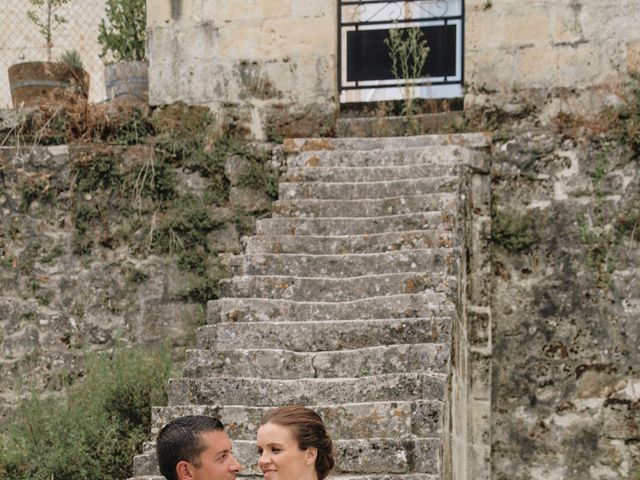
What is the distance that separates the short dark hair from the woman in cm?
23

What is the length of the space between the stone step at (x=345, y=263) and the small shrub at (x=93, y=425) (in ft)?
3.54

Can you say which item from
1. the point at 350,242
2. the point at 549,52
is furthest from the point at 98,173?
the point at 549,52

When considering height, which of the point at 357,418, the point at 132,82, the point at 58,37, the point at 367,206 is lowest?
the point at 357,418

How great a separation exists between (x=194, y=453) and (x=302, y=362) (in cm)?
211

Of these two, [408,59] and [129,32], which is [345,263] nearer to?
[408,59]

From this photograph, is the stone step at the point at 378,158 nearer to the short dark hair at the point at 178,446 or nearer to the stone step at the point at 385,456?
the stone step at the point at 385,456

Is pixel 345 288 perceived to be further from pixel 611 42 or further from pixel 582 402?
pixel 611 42

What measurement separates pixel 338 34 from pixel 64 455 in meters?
3.68

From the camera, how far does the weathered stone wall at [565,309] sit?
8445mm

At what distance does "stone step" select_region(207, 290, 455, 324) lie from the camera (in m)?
7.13

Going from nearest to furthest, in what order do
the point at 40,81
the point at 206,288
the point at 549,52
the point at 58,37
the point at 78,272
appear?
the point at 206,288
the point at 549,52
the point at 78,272
the point at 40,81
the point at 58,37

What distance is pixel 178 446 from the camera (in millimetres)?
4793

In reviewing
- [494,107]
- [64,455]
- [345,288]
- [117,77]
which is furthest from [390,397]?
[117,77]

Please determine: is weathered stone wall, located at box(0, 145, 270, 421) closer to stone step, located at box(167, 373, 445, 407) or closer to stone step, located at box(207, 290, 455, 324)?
stone step, located at box(207, 290, 455, 324)
